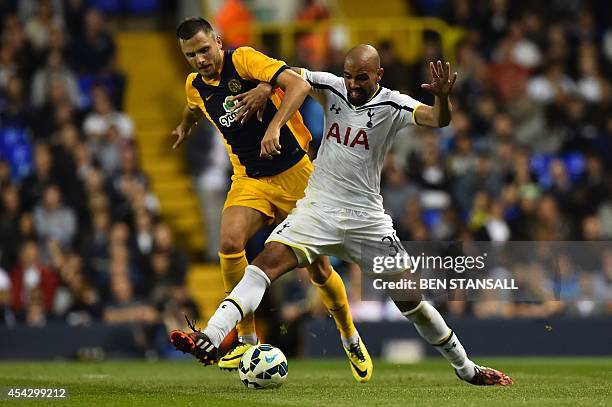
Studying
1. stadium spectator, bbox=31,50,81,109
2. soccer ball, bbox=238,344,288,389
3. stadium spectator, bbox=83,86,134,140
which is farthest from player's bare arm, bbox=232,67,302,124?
stadium spectator, bbox=31,50,81,109

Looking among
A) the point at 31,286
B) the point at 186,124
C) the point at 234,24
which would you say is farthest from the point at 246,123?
A: the point at 234,24

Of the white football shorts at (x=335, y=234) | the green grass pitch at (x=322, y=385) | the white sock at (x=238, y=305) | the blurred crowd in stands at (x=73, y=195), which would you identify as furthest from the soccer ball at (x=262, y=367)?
the blurred crowd in stands at (x=73, y=195)

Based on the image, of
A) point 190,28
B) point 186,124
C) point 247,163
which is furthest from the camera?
point 186,124

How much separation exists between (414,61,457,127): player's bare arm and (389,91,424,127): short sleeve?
17 centimetres

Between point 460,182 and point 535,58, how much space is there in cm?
319

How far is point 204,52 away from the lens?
9.77m

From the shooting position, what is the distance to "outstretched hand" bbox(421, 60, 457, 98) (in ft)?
28.9

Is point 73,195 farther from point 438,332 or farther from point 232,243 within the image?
point 438,332

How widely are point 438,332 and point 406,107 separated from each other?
158cm

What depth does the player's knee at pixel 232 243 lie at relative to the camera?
10070 millimetres

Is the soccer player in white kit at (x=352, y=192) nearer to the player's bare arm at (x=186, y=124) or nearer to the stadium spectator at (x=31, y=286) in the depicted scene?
the player's bare arm at (x=186, y=124)

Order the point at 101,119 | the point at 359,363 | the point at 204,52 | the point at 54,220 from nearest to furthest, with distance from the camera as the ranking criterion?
1. the point at 204,52
2. the point at 359,363
3. the point at 54,220
4. the point at 101,119

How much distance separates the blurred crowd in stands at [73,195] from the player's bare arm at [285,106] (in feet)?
23.2

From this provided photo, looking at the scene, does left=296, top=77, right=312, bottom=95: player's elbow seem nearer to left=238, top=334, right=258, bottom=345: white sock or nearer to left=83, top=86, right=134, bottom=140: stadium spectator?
left=238, top=334, right=258, bottom=345: white sock
